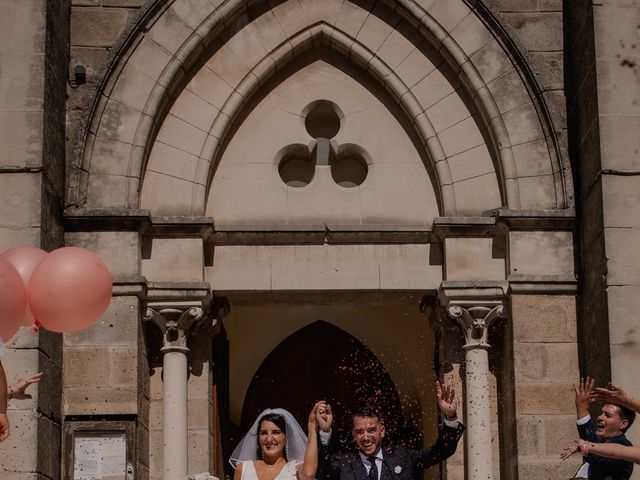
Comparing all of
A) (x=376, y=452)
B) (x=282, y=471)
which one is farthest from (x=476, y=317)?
(x=376, y=452)

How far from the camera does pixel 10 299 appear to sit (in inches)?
288

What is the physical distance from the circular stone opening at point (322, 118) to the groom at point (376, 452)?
3839 mm

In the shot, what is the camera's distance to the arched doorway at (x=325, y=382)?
45.6 feet

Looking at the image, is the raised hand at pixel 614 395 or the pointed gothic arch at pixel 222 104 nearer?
the raised hand at pixel 614 395

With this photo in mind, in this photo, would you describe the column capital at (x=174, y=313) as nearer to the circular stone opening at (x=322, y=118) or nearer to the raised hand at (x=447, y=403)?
the circular stone opening at (x=322, y=118)

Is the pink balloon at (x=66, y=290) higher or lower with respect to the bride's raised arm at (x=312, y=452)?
higher

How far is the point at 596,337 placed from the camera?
33.7ft

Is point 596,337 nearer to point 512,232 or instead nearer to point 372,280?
point 512,232

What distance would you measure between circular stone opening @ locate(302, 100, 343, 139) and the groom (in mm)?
3839

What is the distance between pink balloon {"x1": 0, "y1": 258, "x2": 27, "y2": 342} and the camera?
7.25 metres

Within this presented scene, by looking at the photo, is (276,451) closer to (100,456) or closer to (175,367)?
(100,456)

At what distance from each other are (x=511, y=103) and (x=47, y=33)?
3.32 metres

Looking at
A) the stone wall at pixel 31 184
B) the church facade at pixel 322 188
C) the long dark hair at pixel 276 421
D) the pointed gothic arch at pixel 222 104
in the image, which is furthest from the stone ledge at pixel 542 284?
the stone wall at pixel 31 184

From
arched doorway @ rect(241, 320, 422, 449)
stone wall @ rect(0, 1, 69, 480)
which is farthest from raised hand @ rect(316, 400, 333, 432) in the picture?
arched doorway @ rect(241, 320, 422, 449)
